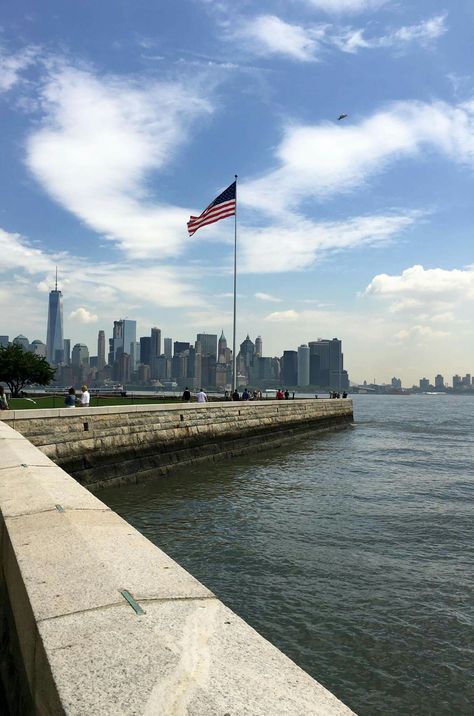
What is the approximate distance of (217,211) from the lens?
28156mm

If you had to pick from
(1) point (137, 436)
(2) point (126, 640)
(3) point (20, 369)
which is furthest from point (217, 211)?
(3) point (20, 369)

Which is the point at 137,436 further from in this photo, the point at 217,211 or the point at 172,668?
the point at 172,668

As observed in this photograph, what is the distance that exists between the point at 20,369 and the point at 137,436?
35336 mm

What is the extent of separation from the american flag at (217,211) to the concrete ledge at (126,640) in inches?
975

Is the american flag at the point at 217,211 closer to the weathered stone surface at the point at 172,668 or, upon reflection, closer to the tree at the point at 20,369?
the weathered stone surface at the point at 172,668

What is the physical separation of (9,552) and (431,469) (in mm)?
17986

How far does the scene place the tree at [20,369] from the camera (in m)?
48.2

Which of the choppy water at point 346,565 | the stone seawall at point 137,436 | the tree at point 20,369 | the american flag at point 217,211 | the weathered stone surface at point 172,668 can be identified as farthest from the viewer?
the tree at point 20,369

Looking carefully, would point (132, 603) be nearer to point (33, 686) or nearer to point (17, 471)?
point (33, 686)

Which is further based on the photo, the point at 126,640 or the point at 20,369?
the point at 20,369

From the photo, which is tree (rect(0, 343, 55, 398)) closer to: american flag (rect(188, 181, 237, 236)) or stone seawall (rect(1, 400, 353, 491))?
american flag (rect(188, 181, 237, 236))

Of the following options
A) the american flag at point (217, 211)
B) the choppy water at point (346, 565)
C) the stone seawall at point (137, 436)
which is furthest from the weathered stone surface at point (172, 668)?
the american flag at point (217, 211)

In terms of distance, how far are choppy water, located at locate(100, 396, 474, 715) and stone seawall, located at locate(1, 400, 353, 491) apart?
0.96 meters

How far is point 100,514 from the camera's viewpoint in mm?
4809
